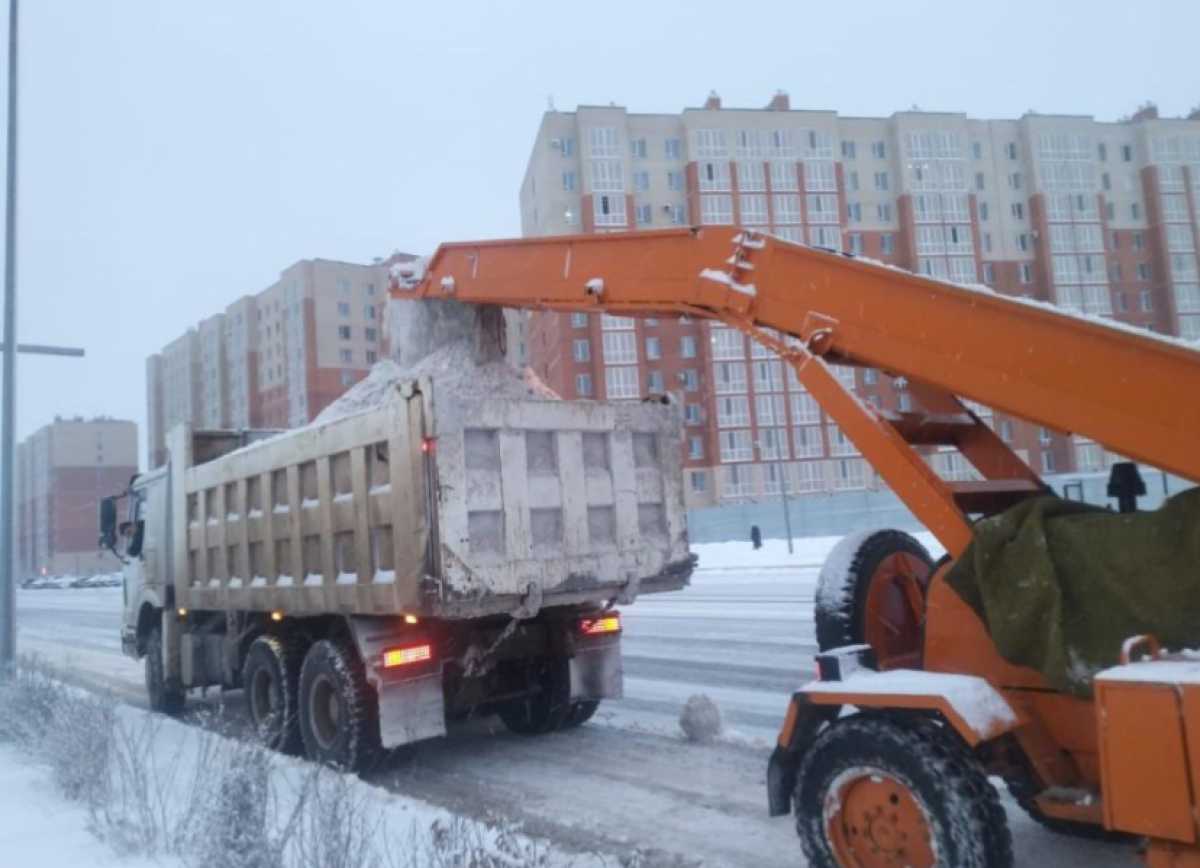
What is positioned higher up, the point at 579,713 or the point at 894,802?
the point at 894,802

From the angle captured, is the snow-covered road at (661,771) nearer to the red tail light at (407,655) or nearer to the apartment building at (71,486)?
the red tail light at (407,655)

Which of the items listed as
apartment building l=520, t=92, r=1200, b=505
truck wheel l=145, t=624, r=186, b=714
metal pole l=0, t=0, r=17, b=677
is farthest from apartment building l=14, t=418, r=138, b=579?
truck wheel l=145, t=624, r=186, b=714

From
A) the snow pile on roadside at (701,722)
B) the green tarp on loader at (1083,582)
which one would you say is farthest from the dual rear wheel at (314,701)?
the green tarp on loader at (1083,582)

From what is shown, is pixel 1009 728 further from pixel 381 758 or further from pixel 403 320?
pixel 403 320

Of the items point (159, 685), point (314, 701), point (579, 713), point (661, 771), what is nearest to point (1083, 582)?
point (661, 771)

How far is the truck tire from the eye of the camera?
728 centimetres

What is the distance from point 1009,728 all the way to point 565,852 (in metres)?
2.50

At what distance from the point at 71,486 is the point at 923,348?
105 metres

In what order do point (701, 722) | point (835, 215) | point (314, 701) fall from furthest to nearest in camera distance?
point (835, 215), point (701, 722), point (314, 701)

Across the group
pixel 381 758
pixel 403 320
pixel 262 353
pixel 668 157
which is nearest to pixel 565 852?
pixel 381 758

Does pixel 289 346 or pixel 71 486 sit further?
pixel 71 486

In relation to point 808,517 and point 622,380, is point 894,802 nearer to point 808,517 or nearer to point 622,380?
point 808,517

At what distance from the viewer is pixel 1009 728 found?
4.05 meters

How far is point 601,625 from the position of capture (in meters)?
8.39
